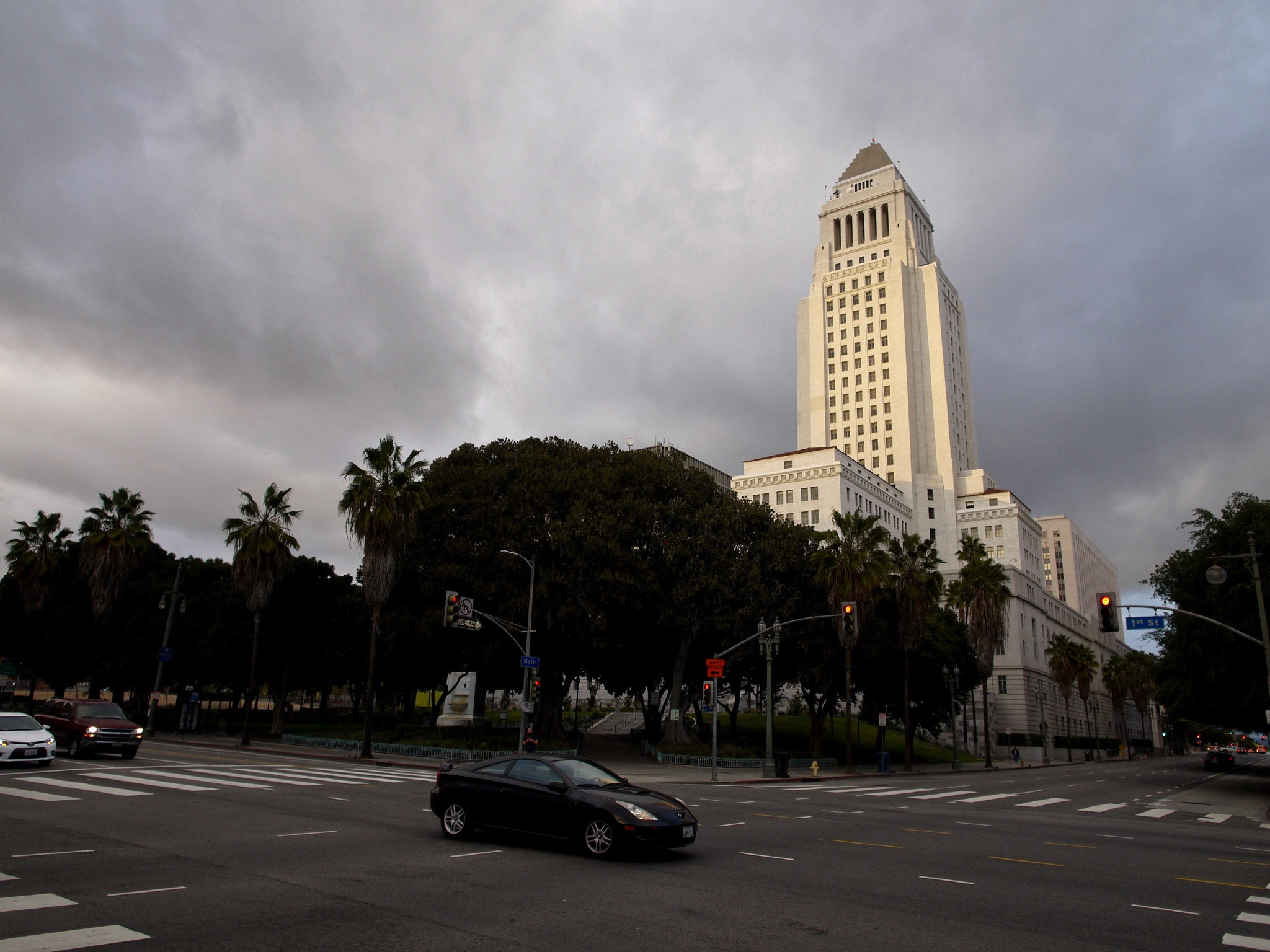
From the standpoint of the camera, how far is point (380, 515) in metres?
35.9

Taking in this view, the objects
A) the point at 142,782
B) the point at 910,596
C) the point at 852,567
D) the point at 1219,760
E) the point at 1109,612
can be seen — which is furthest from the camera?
the point at 1219,760

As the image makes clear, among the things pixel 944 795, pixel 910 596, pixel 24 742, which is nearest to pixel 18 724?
pixel 24 742

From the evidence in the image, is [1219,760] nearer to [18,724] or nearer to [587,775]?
[587,775]

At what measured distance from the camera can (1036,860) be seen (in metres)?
12.9

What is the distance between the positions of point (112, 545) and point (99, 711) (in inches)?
1122

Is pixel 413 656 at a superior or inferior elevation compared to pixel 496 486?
inferior

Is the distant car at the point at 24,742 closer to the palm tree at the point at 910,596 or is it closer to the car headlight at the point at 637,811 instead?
the car headlight at the point at 637,811

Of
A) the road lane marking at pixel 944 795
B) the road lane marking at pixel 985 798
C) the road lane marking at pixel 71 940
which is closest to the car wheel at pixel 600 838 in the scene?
the road lane marking at pixel 71 940

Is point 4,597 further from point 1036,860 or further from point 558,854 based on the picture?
point 1036,860

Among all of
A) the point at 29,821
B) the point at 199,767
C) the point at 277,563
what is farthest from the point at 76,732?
the point at 277,563

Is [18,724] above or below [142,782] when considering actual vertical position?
above

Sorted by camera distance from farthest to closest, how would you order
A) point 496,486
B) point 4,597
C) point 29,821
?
1. point 4,597
2. point 496,486
3. point 29,821

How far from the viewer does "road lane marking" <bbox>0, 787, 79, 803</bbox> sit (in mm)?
14794

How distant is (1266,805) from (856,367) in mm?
96771
